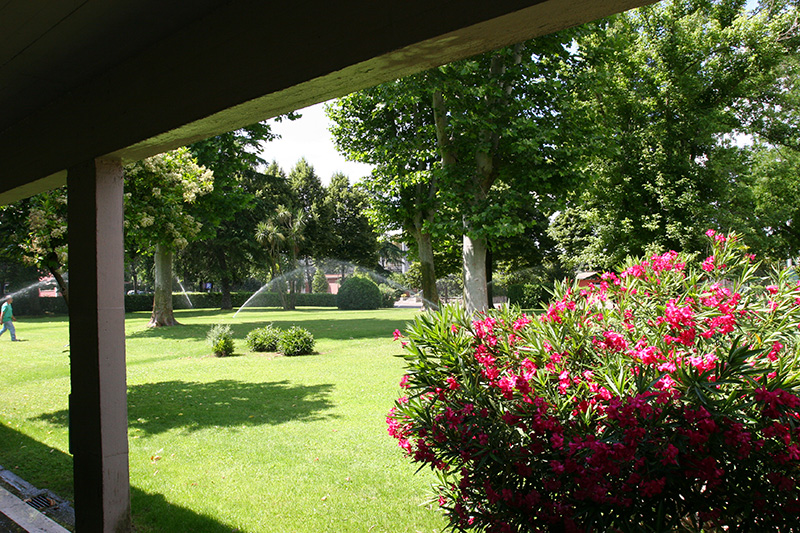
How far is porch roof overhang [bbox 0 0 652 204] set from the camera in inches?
59.0

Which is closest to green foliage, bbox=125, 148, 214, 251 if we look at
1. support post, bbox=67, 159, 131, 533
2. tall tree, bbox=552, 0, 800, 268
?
support post, bbox=67, 159, 131, 533

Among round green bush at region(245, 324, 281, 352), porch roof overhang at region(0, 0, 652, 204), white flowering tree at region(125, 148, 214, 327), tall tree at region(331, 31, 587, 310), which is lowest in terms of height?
round green bush at region(245, 324, 281, 352)

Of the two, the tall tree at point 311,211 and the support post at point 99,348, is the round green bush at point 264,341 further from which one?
the tall tree at point 311,211

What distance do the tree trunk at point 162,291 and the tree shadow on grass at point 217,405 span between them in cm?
1288

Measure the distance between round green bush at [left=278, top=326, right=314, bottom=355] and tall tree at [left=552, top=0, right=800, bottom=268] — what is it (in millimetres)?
11315

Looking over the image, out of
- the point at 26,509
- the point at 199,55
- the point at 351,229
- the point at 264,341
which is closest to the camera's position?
the point at 199,55

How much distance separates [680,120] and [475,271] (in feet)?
39.8

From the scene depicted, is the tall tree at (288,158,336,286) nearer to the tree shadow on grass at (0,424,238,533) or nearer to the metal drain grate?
the tree shadow on grass at (0,424,238,533)

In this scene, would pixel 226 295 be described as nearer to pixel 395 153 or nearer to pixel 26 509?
pixel 395 153

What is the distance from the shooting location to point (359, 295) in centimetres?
3653

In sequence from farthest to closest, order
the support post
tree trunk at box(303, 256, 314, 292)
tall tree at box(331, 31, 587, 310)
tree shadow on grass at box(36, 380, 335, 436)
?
tree trunk at box(303, 256, 314, 292) → tall tree at box(331, 31, 587, 310) → tree shadow on grass at box(36, 380, 335, 436) → the support post

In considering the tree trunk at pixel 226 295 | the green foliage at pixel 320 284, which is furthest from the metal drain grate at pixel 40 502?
the green foliage at pixel 320 284

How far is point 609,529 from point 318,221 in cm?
4096

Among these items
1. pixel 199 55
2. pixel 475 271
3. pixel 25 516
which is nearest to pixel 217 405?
pixel 25 516
